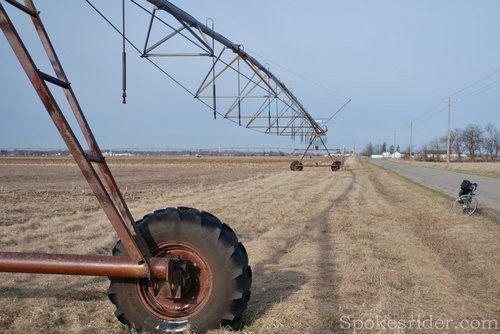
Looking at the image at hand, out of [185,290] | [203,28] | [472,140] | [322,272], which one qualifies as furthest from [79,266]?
[472,140]

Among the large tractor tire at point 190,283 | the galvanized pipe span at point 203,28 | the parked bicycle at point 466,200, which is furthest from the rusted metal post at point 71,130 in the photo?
the parked bicycle at point 466,200

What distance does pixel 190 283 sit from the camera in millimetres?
4426

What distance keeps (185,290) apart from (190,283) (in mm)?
75

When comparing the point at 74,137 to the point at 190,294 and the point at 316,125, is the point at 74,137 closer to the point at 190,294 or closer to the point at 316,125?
the point at 190,294

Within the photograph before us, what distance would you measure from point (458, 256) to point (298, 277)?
3810mm

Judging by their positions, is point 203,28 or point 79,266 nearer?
point 79,266

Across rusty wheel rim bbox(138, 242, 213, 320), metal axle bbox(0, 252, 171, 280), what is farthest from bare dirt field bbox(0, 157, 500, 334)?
metal axle bbox(0, 252, 171, 280)

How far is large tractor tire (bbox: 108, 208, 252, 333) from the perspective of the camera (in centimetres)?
438

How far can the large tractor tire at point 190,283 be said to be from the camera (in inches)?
172

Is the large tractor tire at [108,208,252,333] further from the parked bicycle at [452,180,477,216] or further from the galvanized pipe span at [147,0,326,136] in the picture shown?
the parked bicycle at [452,180,477,216]

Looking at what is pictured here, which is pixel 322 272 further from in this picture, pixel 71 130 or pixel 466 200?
pixel 466 200

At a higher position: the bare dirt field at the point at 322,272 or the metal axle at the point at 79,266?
the metal axle at the point at 79,266

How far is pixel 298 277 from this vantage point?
6691 millimetres

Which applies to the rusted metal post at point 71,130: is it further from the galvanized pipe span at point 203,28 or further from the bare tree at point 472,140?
the bare tree at point 472,140
